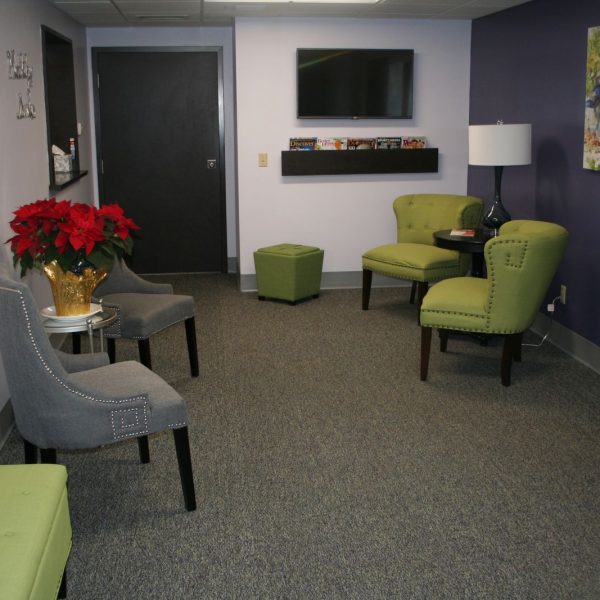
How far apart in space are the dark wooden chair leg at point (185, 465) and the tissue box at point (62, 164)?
3.54 m

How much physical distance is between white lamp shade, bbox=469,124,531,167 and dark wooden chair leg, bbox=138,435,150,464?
2.91 m

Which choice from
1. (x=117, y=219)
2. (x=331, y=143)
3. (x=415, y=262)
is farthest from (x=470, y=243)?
(x=117, y=219)

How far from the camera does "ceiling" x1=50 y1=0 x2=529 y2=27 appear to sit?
19.6ft

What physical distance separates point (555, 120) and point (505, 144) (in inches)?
17.3

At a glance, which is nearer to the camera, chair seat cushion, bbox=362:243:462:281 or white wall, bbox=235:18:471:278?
chair seat cushion, bbox=362:243:462:281

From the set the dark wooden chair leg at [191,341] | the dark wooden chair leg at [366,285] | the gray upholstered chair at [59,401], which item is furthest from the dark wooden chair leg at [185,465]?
the dark wooden chair leg at [366,285]

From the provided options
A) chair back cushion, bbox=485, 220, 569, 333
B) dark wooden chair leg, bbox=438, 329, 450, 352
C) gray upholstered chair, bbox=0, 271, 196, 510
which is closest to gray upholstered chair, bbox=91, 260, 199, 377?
gray upholstered chair, bbox=0, 271, 196, 510

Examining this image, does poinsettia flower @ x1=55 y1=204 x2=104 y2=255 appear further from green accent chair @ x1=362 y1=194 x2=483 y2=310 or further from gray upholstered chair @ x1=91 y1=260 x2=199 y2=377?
green accent chair @ x1=362 y1=194 x2=483 y2=310

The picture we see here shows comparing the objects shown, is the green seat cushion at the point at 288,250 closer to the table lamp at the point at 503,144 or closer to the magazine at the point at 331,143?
the magazine at the point at 331,143

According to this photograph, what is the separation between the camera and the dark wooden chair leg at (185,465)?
10.4ft

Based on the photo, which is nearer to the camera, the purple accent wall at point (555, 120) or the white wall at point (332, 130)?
the purple accent wall at point (555, 120)

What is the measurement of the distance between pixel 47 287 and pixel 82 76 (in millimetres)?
2588

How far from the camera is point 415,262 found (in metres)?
5.99

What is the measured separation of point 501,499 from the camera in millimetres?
3355
